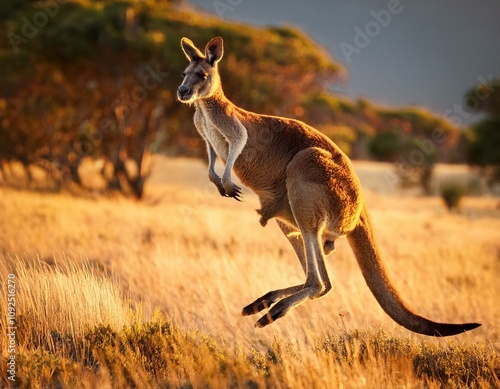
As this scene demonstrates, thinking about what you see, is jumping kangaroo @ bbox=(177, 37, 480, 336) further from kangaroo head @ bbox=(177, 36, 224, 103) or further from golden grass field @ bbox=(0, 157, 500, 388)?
golden grass field @ bbox=(0, 157, 500, 388)

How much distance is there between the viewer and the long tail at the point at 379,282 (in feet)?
13.8

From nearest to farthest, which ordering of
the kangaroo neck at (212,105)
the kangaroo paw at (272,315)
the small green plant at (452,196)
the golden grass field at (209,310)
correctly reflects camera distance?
the golden grass field at (209,310) < the kangaroo paw at (272,315) < the kangaroo neck at (212,105) < the small green plant at (452,196)

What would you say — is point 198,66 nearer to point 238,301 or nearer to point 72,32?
point 238,301

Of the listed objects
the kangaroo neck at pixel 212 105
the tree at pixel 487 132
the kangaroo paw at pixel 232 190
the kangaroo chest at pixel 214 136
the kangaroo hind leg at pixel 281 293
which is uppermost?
the tree at pixel 487 132

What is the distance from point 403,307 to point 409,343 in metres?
0.67

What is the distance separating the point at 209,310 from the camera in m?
5.55

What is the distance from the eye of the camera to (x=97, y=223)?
10367 mm

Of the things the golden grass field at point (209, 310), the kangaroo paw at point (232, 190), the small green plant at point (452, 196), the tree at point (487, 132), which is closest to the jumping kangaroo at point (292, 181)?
the kangaroo paw at point (232, 190)

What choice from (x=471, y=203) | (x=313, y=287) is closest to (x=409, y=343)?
(x=313, y=287)

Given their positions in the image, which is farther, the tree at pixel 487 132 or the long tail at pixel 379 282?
the tree at pixel 487 132

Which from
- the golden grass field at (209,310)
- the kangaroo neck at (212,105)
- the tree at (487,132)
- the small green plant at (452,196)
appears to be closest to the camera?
the golden grass field at (209,310)

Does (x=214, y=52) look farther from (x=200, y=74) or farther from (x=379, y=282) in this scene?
(x=379, y=282)

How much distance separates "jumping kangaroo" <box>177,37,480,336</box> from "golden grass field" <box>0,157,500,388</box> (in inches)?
13.5

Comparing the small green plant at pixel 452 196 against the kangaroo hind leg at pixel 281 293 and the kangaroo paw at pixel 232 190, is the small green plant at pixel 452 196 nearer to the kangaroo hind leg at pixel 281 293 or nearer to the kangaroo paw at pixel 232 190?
the kangaroo hind leg at pixel 281 293
